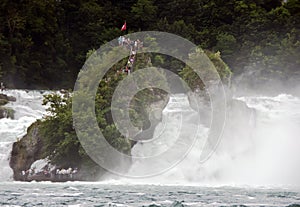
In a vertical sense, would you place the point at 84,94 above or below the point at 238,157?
above

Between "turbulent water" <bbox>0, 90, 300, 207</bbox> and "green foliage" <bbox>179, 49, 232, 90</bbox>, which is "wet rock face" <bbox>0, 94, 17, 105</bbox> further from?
"green foliage" <bbox>179, 49, 232, 90</bbox>

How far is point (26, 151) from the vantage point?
4109cm

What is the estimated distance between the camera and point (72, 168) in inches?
1582

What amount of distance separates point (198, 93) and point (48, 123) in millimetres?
9422

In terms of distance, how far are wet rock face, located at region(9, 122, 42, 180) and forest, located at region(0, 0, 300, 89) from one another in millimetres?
25878

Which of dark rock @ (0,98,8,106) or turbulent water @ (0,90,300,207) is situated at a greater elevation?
dark rock @ (0,98,8,106)

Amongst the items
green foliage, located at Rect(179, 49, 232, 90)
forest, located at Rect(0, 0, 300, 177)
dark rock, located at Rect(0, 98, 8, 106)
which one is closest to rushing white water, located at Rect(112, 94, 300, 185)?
green foliage, located at Rect(179, 49, 232, 90)

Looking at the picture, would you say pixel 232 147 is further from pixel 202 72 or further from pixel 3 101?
pixel 3 101

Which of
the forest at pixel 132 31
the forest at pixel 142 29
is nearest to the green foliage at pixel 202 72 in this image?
the forest at pixel 142 29

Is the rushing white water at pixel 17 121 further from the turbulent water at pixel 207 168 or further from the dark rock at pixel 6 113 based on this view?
the dark rock at pixel 6 113

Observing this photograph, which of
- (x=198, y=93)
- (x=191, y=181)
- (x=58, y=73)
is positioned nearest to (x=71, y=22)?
(x=58, y=73)

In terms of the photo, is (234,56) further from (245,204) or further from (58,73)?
(245,204)

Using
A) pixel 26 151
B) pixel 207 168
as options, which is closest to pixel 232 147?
pixel 207 168

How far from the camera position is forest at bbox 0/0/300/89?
72.0 metres
